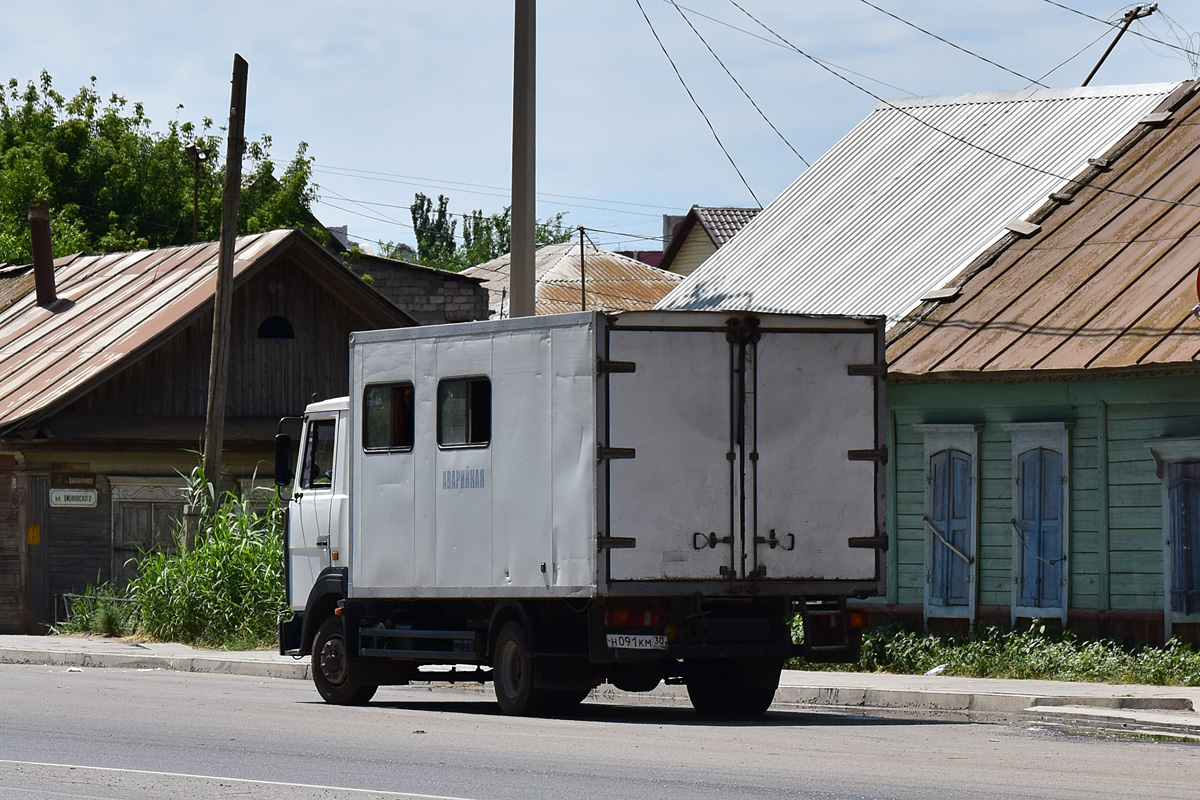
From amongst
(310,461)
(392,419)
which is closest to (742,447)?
(392,419)

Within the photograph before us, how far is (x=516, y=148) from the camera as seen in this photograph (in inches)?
793

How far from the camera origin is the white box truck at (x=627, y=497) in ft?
45.8

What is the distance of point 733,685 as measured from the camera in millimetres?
15328

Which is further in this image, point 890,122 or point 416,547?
point 890,122

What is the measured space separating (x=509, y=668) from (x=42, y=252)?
861 inches

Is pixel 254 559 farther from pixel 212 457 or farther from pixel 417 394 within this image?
pixel 417 394

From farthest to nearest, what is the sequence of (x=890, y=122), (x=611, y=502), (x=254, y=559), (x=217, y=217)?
1. (x=217, y=217)
2. (x=890, y=122)
3. (x=254, y=559)
4. (x=611, y=502)

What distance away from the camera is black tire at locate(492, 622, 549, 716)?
1452 cm

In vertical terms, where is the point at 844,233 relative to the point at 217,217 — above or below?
below

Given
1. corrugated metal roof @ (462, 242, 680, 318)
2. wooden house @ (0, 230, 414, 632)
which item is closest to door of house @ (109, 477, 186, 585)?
wooden house @ (0, 230, 414, 632)

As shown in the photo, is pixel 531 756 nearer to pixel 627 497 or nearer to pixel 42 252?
pixel 627 497

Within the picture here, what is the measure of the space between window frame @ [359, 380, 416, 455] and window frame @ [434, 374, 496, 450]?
29 centimetres

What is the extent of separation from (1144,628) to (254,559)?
1123 centimetres

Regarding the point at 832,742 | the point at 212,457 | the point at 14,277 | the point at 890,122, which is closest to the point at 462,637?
the point at 832,742
